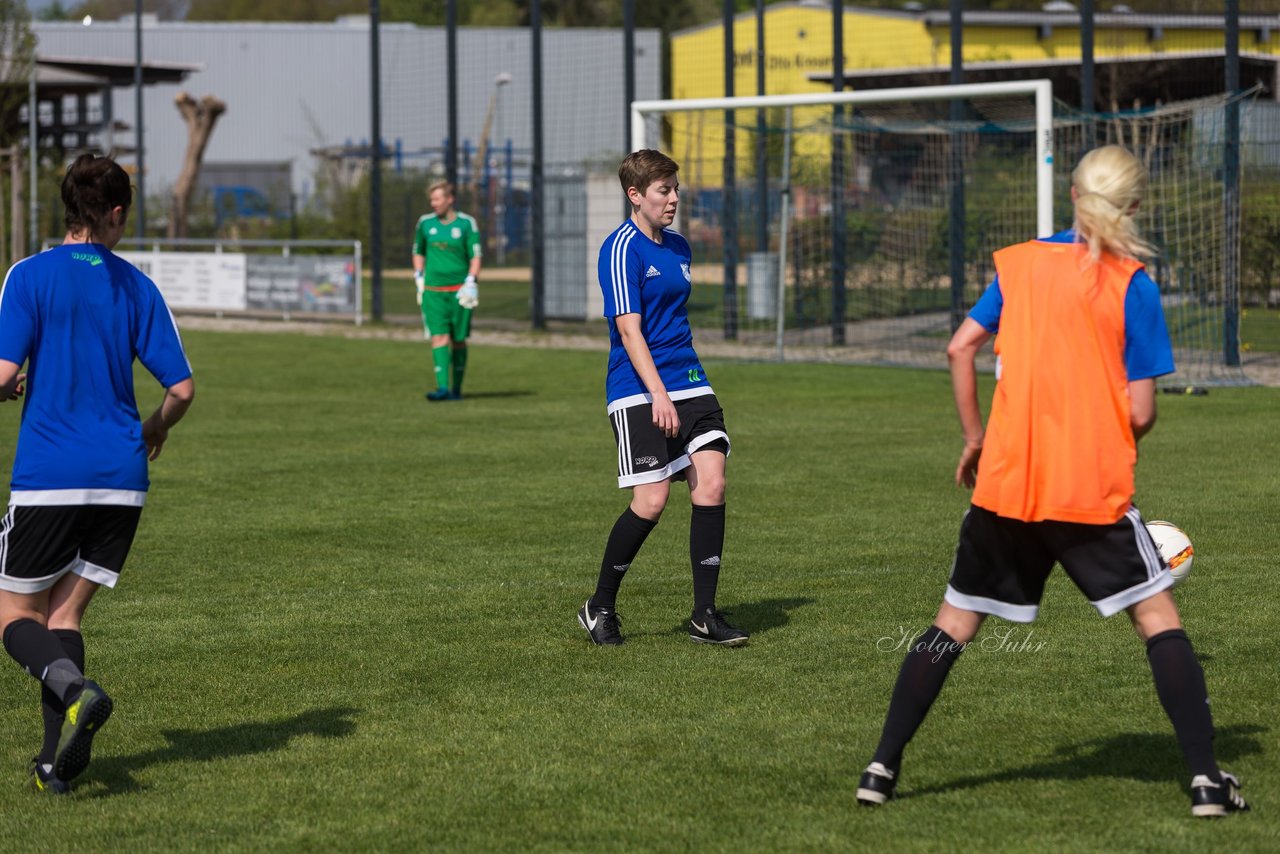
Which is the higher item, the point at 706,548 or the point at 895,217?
the point at 895,217

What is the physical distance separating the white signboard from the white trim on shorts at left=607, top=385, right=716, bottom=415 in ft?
78.7

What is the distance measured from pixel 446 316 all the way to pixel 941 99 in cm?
617

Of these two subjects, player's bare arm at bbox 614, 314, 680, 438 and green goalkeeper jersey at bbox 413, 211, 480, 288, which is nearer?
player's bare arm at bbox 614, 314, 680, 438

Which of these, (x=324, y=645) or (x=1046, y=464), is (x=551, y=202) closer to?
(x=324, y=645)

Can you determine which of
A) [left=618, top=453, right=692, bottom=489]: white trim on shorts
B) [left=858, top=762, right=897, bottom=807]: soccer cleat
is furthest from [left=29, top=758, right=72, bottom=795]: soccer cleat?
[left=618, top=453, right=692, bottom=489]: white trim on shorts

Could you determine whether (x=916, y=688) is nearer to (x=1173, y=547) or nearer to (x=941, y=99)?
(x=1173, y=547)

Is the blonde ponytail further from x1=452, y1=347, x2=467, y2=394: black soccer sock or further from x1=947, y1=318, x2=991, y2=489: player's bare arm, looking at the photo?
x1=452, y1=347, x2=467, y2=394: black soccer sock

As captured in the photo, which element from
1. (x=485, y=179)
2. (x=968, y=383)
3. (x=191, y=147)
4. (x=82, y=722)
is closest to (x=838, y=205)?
(x=968, y=383)

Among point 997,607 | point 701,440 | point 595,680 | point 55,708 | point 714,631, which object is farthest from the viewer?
point 701,440

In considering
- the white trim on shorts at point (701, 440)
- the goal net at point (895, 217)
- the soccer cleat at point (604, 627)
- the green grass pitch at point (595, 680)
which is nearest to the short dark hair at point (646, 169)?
the white trim on shorts at point (701, 440)

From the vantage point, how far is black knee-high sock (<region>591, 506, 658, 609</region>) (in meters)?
6.75

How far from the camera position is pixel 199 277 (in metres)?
30.2

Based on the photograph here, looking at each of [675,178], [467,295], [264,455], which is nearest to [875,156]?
[467,295]

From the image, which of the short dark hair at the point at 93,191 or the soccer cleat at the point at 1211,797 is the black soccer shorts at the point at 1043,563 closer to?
the soccer cleat at the point at 1211,797
